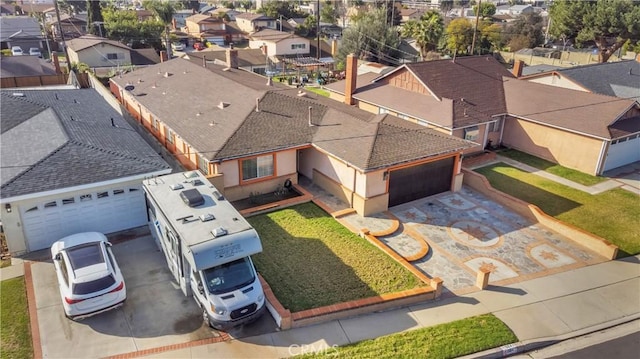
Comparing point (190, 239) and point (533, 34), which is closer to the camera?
point (190, 239)

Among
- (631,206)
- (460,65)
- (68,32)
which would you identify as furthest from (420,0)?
(631,206)

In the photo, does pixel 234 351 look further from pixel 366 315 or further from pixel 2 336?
pixel 2 336

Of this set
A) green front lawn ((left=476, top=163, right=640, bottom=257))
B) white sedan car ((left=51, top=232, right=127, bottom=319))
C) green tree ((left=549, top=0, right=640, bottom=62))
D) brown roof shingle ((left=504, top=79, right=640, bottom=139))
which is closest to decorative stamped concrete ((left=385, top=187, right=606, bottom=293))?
green front lawn ((left=476, top=163, right=640, bottom=257))

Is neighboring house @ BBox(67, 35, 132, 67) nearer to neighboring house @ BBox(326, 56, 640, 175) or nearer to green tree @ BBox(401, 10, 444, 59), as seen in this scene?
neighboring house @ BBox(326, 56, 640, 175)

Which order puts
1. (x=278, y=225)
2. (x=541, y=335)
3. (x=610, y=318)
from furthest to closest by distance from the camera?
(x=278, y=225), (x=610, y=318), (x=541, y=335)

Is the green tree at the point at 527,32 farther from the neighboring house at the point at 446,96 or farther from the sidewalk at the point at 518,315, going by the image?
the sidewalk at the point at 518,315

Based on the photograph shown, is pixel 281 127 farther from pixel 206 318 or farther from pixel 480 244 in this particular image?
pixel 206 318

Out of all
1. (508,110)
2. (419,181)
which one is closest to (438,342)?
(419,181)
